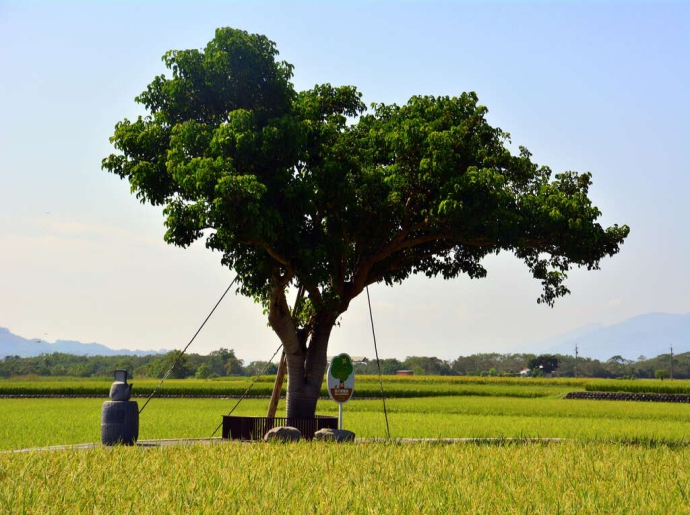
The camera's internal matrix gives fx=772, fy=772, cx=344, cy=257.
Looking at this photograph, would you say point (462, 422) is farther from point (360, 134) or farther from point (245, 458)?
A: point (245, 458)

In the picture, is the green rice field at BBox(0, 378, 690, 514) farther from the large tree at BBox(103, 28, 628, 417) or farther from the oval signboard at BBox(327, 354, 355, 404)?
the large tree at BBox(103, 28, 628, 417)

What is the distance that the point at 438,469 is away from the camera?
14.2 m

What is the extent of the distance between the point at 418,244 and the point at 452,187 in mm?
4644

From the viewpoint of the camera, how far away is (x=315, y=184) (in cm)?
2033

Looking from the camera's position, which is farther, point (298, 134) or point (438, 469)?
point (298, 134)

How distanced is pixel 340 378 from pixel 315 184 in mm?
5499

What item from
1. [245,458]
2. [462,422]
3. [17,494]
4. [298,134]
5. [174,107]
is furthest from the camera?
[462,422]

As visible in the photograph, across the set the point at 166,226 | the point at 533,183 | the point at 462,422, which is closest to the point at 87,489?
the point at 166,226

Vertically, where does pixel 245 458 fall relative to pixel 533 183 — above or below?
below

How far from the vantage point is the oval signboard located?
21500 mm

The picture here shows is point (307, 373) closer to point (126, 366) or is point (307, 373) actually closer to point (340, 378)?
point (340, 378)

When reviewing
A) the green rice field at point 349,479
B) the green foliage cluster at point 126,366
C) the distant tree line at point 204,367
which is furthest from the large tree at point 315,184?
the distant tree line at point 204,367

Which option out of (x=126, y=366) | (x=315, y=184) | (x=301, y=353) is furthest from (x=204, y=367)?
(x=315, y=184)

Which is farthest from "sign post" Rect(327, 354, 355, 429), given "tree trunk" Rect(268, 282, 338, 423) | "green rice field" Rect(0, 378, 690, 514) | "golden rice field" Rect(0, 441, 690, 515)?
"golden rice field" Rect(0, 441, 690, 515)
